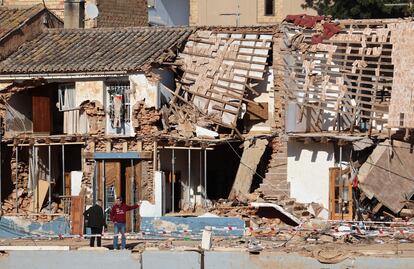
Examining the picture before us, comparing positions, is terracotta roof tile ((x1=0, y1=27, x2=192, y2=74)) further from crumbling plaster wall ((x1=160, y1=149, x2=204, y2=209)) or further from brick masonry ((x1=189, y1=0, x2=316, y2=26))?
brick masonry ((x1=189, y1=0, x2=316, y2=26))

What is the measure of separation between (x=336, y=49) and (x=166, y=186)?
6845mm

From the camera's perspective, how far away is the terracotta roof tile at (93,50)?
45.5 m

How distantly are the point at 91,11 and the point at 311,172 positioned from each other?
35.9ft

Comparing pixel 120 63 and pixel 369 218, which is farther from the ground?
pixel 120 63

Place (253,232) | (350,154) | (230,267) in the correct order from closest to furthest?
(230,267) < (253,232) < (350,154)

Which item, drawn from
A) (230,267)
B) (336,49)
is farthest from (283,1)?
(230,267)

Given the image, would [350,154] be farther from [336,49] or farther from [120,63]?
[120,63]

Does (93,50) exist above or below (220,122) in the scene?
above

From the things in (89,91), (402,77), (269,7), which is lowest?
(89,91)

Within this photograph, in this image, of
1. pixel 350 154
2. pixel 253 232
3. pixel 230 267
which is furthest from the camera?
pixel 350 154

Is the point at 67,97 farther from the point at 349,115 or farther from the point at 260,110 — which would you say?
the point at 349,115

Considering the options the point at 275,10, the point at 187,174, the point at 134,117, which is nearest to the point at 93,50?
the point at 134,117

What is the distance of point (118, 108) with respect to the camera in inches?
1786

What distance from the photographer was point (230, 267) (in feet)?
104
